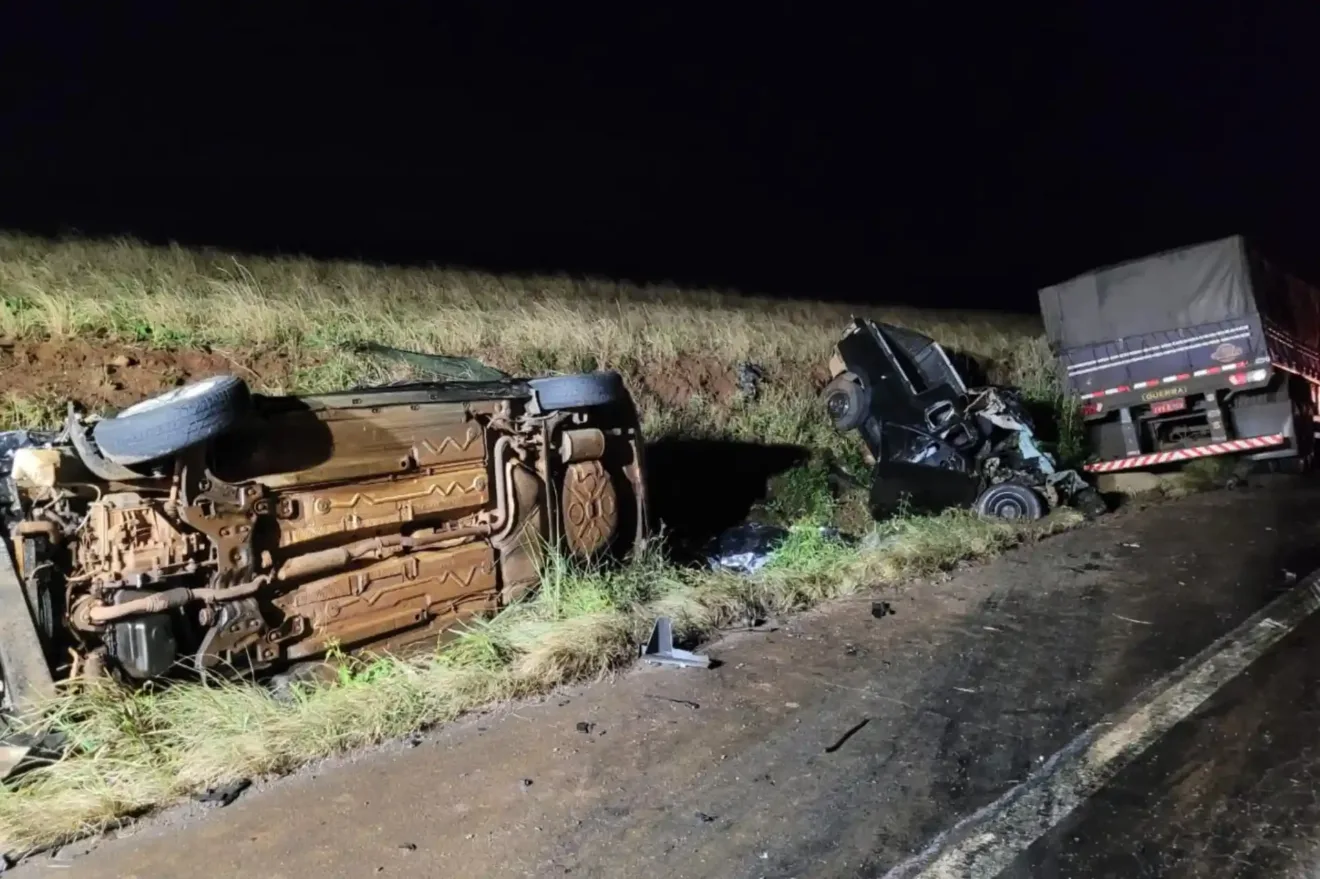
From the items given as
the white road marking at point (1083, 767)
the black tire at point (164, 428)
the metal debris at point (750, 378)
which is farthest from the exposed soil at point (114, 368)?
the white road marking at point (1083, 767)

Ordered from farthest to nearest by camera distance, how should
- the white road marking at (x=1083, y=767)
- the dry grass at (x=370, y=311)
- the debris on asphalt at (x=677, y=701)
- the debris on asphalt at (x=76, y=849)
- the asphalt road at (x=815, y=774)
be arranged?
1. the dry grass at (x=370, y=311)
2. the debris on asphalt at (x=677, y=701)
3. the debris on asphalt at (x=76, y=849)
4. the asphalt road at (x=815, y=774)
5. the white road marking at (x=1083, y=767)

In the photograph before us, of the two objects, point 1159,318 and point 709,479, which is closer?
point 709,479

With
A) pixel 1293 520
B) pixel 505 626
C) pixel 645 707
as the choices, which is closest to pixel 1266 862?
pixel 645 707

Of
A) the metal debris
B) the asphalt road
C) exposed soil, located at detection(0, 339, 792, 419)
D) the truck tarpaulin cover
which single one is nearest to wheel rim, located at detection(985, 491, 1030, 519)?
the asphalt road

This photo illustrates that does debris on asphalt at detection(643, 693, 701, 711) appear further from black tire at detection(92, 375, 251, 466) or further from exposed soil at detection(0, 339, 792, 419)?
exposed soil at detection(0, 339, 792, 419)

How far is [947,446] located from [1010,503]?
86 cm

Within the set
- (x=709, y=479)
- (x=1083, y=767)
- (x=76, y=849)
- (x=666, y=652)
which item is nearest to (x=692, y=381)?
(x=709, y=479)

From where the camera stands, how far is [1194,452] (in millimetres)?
10781

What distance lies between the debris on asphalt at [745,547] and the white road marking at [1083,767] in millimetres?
3108

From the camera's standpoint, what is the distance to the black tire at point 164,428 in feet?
13.6

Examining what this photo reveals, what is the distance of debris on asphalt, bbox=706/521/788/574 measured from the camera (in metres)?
7.36

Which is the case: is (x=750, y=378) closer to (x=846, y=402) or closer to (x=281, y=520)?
(x=846, y=402)

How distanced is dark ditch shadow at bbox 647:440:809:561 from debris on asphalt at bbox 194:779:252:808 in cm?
483

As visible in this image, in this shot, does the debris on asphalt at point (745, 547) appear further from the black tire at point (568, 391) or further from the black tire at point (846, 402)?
the black tire at point (846, 402)
